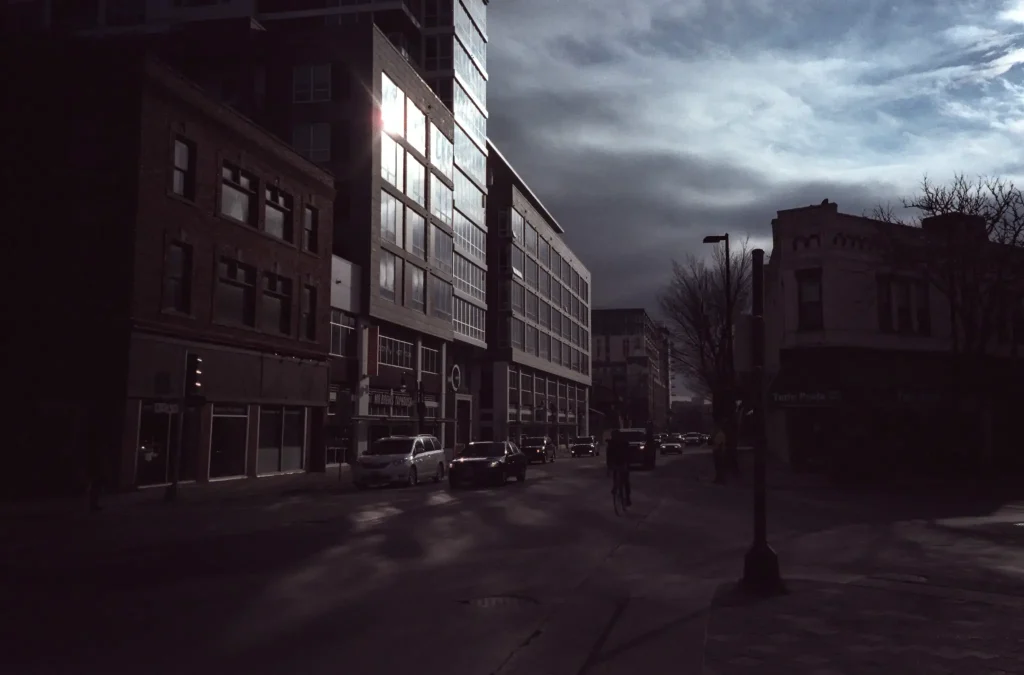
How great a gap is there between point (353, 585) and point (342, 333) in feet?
114

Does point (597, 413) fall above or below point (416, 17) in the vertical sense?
below

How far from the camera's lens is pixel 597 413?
129 meters

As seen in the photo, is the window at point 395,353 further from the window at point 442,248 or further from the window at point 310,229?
the window at point 310,229

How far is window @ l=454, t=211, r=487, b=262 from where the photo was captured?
61753mm

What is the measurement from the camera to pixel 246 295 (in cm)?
3309

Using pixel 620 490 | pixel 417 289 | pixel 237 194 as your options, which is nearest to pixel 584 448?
pixel 417 289

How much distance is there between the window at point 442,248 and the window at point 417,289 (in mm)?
2416

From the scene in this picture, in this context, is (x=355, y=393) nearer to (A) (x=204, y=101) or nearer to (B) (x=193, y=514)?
(A) (x=204, y=101)

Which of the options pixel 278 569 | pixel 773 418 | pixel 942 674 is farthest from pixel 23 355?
pixel 773 418

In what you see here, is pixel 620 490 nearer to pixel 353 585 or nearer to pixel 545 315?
pixel 353 585

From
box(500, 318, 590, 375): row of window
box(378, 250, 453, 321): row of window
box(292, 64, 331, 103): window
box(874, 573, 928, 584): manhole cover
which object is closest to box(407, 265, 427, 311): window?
box(378, 250, 453, 321): row of window

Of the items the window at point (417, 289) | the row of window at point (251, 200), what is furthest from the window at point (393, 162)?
the row of window at point (251, 200)

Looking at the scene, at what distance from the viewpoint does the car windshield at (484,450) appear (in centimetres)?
3034

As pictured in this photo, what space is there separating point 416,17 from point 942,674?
61.5 metres
